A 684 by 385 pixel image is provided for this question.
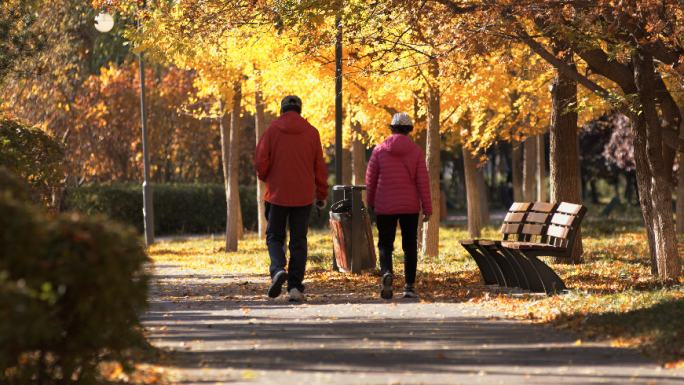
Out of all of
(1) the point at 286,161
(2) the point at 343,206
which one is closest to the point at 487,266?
(2) the point at 343,206

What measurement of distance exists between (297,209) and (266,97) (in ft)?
26.8

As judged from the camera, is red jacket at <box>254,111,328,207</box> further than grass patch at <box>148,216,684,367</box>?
Yes

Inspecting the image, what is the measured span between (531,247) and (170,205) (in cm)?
1743

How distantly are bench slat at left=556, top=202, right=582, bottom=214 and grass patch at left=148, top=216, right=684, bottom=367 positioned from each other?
0.82m

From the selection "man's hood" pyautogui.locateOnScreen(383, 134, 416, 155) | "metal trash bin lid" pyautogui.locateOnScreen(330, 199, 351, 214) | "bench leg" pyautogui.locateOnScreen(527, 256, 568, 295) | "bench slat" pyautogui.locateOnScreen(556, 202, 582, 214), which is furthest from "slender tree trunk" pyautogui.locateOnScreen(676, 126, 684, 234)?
"man's hood" pyautogui.locateOnScreen(383, 134, 416, 155)

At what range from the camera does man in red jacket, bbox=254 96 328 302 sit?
26.3 ft

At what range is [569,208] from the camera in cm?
840

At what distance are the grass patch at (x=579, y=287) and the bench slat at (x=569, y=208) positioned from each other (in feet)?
2.69

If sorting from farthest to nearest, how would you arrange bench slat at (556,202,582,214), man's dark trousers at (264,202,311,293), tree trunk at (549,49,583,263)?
tree trunk at (549,49,583,263)
bench slat at (556,202,582,214)
man's dark trousers at (264,202,311,293)

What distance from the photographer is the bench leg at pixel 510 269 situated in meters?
8.73

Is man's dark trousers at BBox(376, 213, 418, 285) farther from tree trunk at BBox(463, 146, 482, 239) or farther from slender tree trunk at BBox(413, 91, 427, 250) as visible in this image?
tree trunk at BBox(463, 146, 482, 239)

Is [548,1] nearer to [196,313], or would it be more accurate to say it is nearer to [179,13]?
[196,313]

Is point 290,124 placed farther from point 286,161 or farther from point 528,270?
point 528,270

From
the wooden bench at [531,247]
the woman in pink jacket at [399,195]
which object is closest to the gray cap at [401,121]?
the woman in pink jacket at [399,195]
